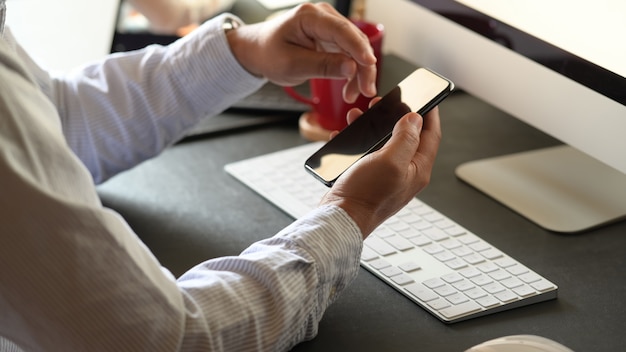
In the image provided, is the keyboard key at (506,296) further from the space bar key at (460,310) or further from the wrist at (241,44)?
the wrist at (241,44)

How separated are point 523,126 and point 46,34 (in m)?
0.73

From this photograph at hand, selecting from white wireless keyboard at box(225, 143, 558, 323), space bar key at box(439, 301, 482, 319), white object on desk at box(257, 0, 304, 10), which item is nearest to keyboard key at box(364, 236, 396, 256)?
white wireless keyboard at box(225, 143, 558, 323)

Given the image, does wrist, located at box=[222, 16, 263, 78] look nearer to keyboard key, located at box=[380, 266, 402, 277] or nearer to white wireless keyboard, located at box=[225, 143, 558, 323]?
white wireless keyboard, located at box=[225, 143, 558, 323]

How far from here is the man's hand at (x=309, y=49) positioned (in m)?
0.95

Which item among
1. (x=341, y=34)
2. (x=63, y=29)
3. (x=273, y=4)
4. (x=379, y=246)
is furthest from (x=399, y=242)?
(x=63, y=29)

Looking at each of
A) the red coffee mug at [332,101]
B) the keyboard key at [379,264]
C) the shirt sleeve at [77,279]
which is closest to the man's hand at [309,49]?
the red coffee mug at [332,101]

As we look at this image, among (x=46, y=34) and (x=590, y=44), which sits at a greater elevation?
(x=590, y=44)

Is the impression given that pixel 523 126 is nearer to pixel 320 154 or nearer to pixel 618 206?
pixel 618 206

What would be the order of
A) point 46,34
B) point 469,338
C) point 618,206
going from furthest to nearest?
point 46,34
point 618,206
point 469,338

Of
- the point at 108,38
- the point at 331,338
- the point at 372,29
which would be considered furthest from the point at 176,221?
the point at 108,38

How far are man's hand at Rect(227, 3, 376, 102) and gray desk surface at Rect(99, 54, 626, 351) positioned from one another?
0.14 m

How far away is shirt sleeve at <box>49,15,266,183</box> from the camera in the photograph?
1026 mm

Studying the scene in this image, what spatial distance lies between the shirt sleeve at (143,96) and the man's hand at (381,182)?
1.07ft

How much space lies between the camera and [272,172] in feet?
3.39
